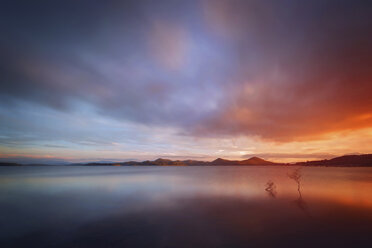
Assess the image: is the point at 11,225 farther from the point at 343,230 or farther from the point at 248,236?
the point at 343,230

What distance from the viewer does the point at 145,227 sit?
567 inches

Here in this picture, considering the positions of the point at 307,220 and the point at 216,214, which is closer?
the point at 307,220

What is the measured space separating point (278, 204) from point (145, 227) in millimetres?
18118

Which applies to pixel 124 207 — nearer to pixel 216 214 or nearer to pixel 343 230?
pixel 216 214

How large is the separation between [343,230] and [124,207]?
22379 millimetres

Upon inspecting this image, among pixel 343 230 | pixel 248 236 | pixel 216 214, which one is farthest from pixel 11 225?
pixel 343 230

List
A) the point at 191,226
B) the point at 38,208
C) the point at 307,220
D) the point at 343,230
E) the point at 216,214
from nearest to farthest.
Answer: the point at 343,230
the point at 191,226
the point at 307,220
the point at 216,214
the point at 38,208

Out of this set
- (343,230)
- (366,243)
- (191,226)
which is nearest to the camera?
(366,243)

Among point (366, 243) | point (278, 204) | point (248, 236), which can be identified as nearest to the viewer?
point (366, 243)

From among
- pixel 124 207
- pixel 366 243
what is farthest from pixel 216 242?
Result: pixel 124 207

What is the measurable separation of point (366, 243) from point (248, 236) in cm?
773

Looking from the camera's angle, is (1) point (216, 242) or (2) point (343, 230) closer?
(1) point (216, 242)

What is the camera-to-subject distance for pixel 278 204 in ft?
74.0

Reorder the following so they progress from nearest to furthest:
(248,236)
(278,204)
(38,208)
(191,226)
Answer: (248,236)
(191,226)
(38,208)
(278,204)
